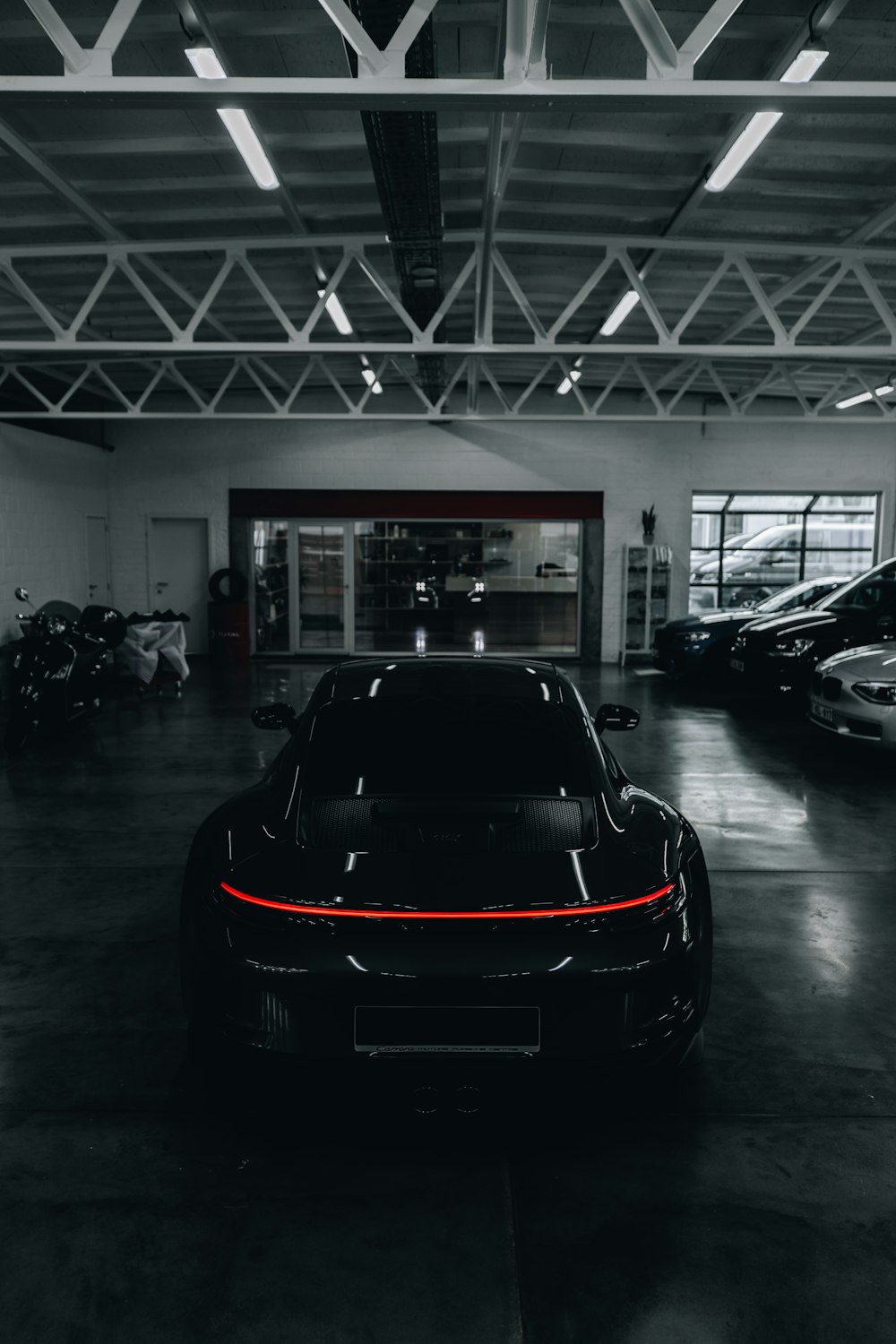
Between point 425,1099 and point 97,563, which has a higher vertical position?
point 97,563

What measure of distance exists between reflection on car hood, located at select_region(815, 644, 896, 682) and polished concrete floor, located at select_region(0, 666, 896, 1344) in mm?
3846

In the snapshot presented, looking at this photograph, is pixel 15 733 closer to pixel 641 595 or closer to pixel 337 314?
pixel 337 314

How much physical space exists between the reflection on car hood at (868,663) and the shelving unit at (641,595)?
7.57 metres

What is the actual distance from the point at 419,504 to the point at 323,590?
236 centimetres

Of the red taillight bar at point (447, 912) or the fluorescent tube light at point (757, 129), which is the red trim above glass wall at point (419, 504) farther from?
the red taillight bar at point (447, 912)

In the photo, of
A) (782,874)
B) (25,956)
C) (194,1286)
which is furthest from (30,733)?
(194,1286)

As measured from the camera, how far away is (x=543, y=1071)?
7.54ft

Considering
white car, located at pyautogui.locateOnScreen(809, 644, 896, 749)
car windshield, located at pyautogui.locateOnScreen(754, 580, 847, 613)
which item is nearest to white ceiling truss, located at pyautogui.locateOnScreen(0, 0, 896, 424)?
car windshield, located at pyautogui.locateOnScreen(754, 580, 847, 613)

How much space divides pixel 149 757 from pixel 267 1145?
238 inches

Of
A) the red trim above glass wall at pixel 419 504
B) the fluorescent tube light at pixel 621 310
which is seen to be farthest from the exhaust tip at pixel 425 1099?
the red trim above glass wall at pixel 419 504

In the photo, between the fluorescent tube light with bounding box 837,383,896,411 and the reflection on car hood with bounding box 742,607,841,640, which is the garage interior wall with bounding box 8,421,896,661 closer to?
the fluorescent tube light with bounding box 837,383,896,411

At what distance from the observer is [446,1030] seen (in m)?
2.30

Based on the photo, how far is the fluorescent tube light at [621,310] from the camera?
9445mm

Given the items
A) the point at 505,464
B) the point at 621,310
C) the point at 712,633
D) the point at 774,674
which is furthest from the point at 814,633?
the point at 505,464
